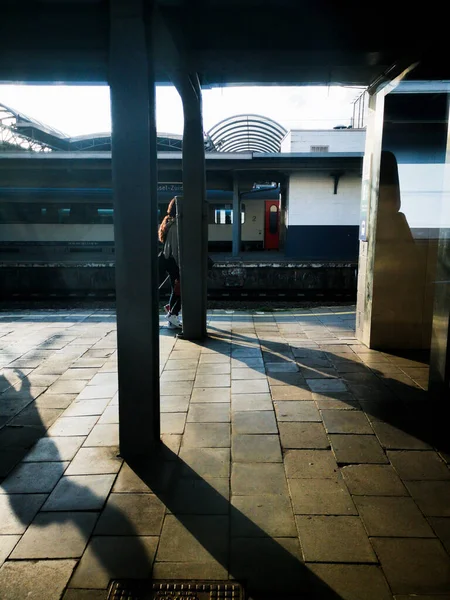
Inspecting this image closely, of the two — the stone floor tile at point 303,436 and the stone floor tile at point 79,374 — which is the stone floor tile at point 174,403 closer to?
the stone floor tile at point 303,436

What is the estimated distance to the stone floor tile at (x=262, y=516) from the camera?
6.77ft

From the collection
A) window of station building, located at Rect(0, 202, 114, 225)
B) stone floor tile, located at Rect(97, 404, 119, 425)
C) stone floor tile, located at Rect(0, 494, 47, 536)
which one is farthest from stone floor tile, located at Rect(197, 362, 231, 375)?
window of station building, located at Rect(0, 202, 114, 225)

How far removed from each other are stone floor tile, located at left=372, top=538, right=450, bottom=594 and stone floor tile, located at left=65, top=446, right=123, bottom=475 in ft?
5.35

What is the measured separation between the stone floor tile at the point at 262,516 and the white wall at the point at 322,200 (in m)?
16.4

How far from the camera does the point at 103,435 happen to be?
309 cm

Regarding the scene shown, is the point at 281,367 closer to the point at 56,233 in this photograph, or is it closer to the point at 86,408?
the point at 86,408

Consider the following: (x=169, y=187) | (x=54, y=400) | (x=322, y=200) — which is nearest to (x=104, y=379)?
(x=54, y=400)

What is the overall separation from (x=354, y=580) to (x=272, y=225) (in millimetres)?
21386

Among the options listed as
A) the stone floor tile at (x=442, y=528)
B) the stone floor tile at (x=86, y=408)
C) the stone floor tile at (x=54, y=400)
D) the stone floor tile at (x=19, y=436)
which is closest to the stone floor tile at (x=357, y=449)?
the stone floor tile at (x=442, y=528)

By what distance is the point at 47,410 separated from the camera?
3549 mm

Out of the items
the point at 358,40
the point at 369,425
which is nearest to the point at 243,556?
the point at 369,425

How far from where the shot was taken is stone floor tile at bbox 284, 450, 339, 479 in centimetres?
257

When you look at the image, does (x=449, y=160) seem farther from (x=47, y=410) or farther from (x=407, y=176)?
(x=47, y=410)

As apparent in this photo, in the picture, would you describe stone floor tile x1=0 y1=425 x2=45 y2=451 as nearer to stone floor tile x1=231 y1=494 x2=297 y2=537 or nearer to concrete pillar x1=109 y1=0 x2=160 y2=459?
concrete pillar x1=109 y1=0 x2=160 y2=459
